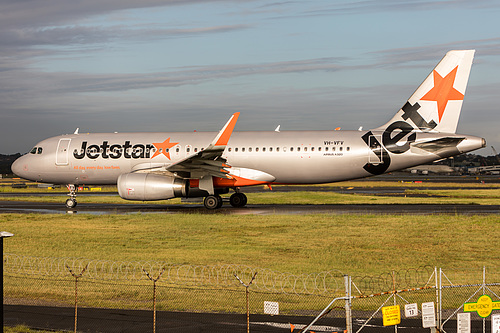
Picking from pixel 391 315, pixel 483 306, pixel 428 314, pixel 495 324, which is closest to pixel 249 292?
pixel 391 315

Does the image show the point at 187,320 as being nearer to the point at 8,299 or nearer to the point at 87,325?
the point at 87,325

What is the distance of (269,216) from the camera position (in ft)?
106

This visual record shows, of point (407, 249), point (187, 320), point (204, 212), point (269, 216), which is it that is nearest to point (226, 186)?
point (204, 212)

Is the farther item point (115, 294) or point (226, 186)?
point (226, 186)

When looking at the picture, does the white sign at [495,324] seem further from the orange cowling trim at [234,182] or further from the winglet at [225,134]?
the orange cowling trim at [234,182]

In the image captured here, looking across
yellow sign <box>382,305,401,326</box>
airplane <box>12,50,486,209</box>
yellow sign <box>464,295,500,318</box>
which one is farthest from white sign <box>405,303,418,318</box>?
airplane <box>12,50,486,209</box>

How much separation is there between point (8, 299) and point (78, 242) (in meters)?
8.66

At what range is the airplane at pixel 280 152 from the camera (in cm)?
3434

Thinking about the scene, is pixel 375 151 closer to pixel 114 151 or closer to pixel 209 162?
pixel 209 162

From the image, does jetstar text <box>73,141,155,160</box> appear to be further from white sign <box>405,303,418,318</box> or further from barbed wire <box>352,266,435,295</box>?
white sign <box>405,303,418,318</box>

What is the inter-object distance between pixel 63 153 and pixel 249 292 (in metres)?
27.2

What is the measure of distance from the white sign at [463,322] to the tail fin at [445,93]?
26.6 meters

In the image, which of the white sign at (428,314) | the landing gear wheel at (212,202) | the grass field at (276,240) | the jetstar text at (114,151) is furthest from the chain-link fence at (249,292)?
the jetstar text at (114,151)

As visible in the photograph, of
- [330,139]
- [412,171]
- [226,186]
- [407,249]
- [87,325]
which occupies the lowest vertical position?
[87,325]
